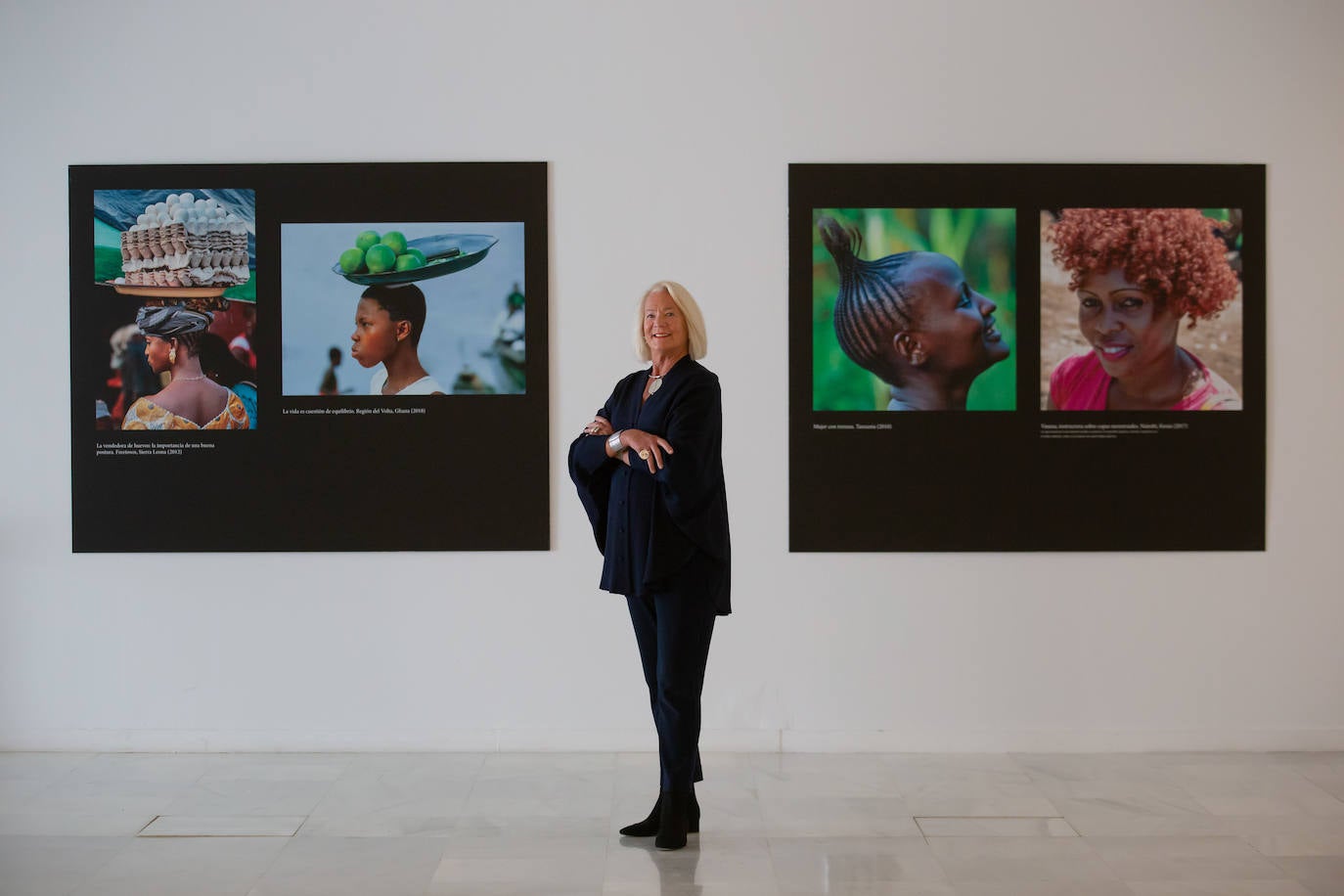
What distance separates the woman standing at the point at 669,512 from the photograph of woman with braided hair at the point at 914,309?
3.90 feet

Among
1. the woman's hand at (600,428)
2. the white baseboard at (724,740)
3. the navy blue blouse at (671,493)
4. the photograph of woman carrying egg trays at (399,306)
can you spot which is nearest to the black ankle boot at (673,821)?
the navy blue blouse at (671,493)

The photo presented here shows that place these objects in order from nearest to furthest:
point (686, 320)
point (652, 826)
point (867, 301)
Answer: point (686, 320)
point (652, 826)
point (867, 301)

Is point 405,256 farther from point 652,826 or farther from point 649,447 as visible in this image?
point 652,826

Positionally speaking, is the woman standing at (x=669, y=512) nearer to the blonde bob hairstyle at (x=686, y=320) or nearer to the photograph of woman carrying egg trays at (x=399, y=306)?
the blonde bob hairstyle at (x=686, y=320)

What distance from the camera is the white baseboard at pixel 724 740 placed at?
4.41 metres

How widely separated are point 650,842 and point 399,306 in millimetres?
2320

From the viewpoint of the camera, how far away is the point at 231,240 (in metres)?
4.38

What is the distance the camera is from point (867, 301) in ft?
14.3

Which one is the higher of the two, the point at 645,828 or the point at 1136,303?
the point at 1136,303

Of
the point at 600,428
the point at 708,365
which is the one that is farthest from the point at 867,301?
the point at 600,428

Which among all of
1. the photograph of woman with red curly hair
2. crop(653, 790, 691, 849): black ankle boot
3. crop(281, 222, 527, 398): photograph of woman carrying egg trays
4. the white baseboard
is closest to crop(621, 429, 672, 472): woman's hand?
crop(653, 790, 691, 849): black ankle boot

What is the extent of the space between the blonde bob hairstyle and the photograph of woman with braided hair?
1.13 m

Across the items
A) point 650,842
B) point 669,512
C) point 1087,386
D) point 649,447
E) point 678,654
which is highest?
point 1087,386

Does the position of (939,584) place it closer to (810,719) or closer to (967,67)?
(810,719)
